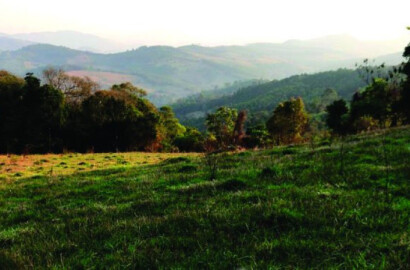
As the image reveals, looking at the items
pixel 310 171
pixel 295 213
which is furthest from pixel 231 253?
pixel 310 171

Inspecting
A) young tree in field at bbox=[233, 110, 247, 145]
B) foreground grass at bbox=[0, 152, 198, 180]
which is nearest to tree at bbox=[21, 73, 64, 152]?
foreground grass at bbox=[0, 152, 198, 180]

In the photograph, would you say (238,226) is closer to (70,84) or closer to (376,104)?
(376,104)

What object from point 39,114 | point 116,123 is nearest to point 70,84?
point 116,123

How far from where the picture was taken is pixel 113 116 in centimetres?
6438

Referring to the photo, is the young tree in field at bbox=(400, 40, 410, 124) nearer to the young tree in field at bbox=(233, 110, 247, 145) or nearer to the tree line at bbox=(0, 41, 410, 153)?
the tree line at bbox=(0, 41, 410, 153)

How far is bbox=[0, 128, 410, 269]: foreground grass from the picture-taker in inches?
209

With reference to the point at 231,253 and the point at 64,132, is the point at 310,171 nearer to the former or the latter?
the point at 231,253

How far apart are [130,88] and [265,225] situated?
8073 centimetres

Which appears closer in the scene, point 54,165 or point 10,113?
point 54,165

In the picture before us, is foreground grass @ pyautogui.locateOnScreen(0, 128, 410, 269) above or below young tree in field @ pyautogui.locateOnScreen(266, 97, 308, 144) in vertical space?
above

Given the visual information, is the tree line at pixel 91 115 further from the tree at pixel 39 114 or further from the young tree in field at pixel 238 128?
the young tree in field at pixel 238 128

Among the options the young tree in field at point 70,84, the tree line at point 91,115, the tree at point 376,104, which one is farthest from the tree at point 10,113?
the tree at point 376,104

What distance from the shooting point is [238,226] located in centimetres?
664

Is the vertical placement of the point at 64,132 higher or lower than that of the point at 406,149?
lower
